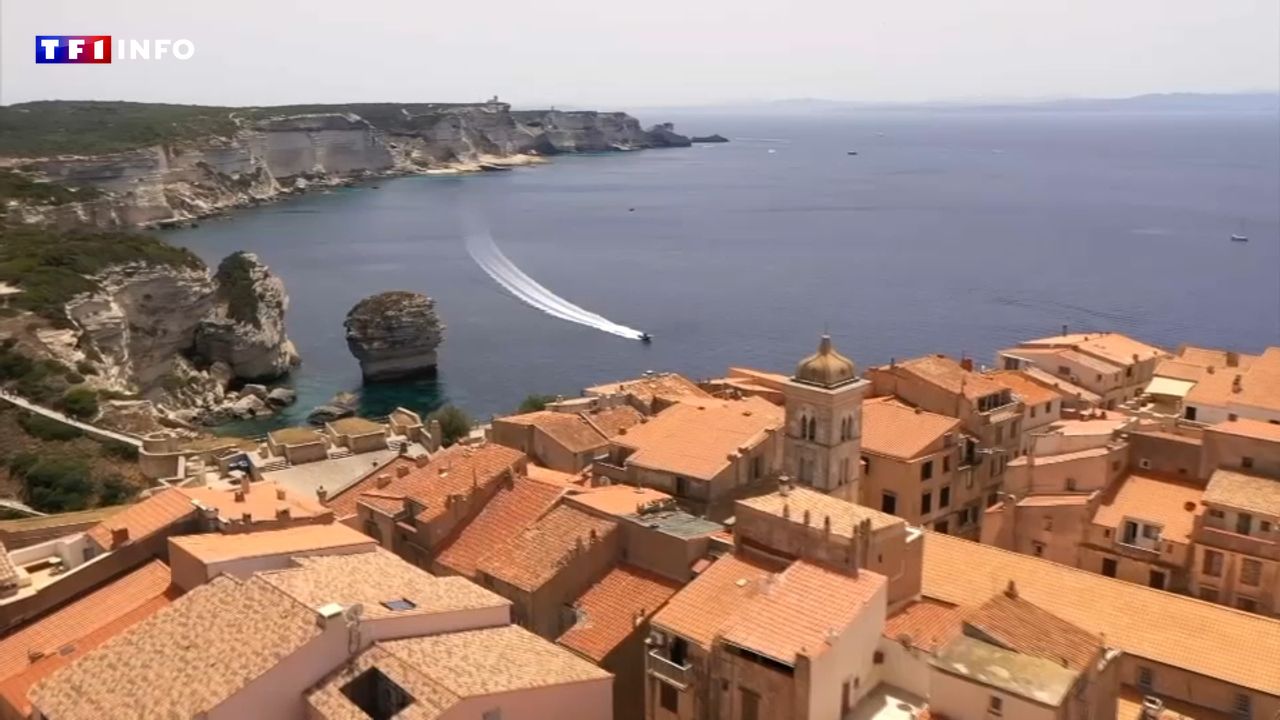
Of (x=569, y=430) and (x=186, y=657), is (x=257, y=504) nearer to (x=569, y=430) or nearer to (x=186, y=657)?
(x=186, y=657)

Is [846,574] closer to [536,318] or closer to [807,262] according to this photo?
[536,318]

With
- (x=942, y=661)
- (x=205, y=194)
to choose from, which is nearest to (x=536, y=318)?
(x=942, y=661)

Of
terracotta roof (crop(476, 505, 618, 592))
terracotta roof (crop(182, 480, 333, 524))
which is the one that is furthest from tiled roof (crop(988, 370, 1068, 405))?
terracotta roof (crop(182, 480, 333, 524))

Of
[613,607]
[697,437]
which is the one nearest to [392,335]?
[697,437]

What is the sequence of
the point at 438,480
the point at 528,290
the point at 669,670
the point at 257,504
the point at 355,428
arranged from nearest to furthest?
the point at 669,670 → the point at 257,504 → the point at 438,480 → the point at 355,428 → the point at 528,290

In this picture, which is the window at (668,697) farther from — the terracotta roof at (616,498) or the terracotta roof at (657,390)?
the terracotta roof at (657,390)

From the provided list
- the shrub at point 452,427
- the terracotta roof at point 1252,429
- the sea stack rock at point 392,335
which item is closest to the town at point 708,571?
the terracotta roof at point 1252,429
